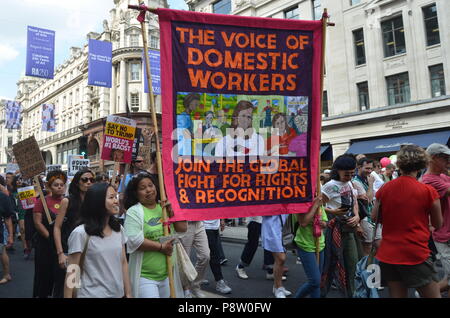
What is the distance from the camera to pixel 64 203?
4.05 m

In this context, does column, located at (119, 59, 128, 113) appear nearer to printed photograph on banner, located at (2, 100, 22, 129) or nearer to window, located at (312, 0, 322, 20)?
printed photograph on banner, located at (2, 100, 22, 129)

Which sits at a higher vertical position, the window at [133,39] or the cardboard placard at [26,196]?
the window at [133,39]

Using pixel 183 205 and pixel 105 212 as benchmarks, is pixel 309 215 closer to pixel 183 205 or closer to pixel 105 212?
pixel 183 205

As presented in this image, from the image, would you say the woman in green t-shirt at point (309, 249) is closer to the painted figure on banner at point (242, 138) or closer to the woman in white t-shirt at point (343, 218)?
the woman in white t-shirt at point (343, 218)

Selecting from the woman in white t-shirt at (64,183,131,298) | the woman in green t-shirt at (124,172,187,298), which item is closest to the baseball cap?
the woman in green t-shirt at (124,172,187,298)

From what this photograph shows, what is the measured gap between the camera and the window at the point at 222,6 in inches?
1115

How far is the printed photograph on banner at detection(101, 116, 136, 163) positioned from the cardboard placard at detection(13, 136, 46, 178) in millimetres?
1307

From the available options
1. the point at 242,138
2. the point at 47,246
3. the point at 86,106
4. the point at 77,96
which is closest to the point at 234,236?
the point at 47,246

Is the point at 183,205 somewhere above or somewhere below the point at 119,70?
below

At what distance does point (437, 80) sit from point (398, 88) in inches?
74.4

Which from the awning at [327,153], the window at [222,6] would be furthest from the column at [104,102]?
the awning at [327,153]
